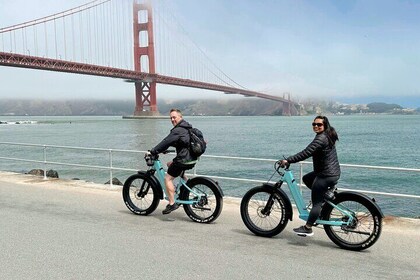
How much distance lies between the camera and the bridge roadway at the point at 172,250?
3930 mm

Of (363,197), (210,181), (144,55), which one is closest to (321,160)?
(363,197)

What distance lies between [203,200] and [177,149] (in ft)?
2.58

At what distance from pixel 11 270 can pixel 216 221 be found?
2739mm

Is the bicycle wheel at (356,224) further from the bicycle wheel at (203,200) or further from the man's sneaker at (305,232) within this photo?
the bicycle wheel at (203,200)

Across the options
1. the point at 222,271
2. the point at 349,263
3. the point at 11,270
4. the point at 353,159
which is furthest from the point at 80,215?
the point at 353,159

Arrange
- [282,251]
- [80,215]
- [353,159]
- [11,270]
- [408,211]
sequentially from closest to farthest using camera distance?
[11,270], [282,251], [80,215], [408,211], [353,159]

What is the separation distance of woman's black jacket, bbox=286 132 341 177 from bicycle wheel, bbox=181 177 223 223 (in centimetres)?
141

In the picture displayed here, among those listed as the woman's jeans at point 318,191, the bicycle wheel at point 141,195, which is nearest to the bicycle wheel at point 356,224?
the woman's jeans at point 318,191

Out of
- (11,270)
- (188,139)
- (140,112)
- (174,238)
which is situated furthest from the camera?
(140,112)

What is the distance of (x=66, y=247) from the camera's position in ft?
15.2

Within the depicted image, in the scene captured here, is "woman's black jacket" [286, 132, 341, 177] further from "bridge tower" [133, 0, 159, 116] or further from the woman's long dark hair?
"bridge tower" [133, 0, 159, 116]

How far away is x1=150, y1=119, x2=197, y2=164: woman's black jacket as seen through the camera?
5.68 metres

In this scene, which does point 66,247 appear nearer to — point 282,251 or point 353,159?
point 282,251

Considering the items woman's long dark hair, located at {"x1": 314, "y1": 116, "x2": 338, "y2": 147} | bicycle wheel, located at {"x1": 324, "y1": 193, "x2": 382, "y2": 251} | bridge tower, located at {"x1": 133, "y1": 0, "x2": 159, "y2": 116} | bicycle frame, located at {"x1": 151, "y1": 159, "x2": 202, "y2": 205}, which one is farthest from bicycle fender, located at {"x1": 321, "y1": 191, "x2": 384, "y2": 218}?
bridge tower, located at {"x1": 133, "y1": 0, "x2": 159, "y2": 116}
